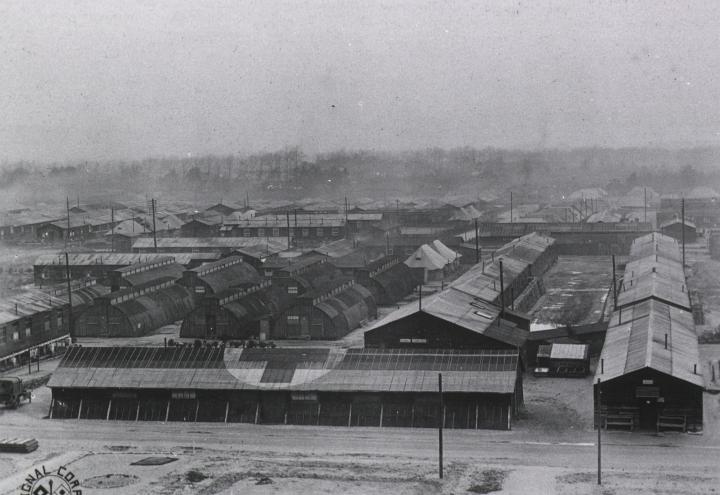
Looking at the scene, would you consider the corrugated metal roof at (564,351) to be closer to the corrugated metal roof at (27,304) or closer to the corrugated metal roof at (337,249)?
the corrugated metal roof at (27,304)

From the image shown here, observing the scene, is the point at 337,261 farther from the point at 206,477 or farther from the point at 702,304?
the point at 206,477

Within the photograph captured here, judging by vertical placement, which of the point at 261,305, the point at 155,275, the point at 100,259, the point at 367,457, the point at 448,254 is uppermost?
the point at 448,254

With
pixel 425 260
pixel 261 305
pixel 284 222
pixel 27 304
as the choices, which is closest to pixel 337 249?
pixel 425 260

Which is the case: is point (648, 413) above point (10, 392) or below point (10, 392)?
above

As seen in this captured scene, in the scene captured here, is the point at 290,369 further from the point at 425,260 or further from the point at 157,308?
the point at 425,260

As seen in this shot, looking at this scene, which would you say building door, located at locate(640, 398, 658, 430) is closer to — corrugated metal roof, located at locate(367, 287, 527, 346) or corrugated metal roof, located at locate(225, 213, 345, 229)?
corrugated metal roof, located at locate(367, 287, 527, 346)

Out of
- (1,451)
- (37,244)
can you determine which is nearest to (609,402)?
(1,451)

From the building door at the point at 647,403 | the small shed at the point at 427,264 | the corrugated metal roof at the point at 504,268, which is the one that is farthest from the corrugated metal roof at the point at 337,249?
the building door at the point at 647,403
